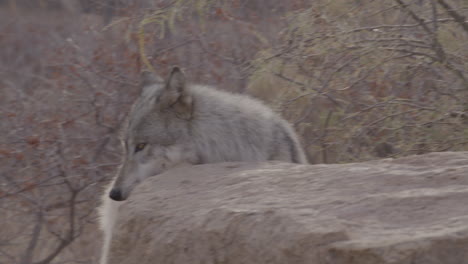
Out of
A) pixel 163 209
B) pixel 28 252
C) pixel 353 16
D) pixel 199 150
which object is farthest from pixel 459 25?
pixel 28 252

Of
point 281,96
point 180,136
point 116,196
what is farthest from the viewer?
point 281,96

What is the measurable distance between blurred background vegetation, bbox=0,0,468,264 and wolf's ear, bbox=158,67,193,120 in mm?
1723

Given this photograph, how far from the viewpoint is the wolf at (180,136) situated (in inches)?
180

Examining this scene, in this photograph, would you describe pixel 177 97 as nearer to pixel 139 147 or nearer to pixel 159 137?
pixel 159 137

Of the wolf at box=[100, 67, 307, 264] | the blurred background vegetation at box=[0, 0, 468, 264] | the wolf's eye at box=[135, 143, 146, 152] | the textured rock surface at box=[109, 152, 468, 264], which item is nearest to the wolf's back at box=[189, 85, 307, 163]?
the wolf at box=[100, 67, 307, 264]

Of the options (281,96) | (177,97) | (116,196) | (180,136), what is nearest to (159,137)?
(180,136)

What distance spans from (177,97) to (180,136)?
27cm

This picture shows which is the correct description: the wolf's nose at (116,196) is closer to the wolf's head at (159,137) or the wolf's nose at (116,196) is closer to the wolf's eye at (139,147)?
the wolf's head at (159,137)

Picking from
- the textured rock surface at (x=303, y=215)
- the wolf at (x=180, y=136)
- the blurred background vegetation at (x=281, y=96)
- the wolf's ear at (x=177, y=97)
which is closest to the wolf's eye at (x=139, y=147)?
the wolf at (x=180, y=136)

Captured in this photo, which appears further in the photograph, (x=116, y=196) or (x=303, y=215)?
(x=116, y=196)

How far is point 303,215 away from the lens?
2986 millimetres

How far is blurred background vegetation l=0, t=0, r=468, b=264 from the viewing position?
249 inches

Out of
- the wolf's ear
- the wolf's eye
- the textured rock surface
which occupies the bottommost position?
the textured rock surface

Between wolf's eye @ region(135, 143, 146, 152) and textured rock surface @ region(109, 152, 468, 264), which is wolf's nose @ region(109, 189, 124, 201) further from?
textured rock surface @ region(109, 152, 468, 264)
